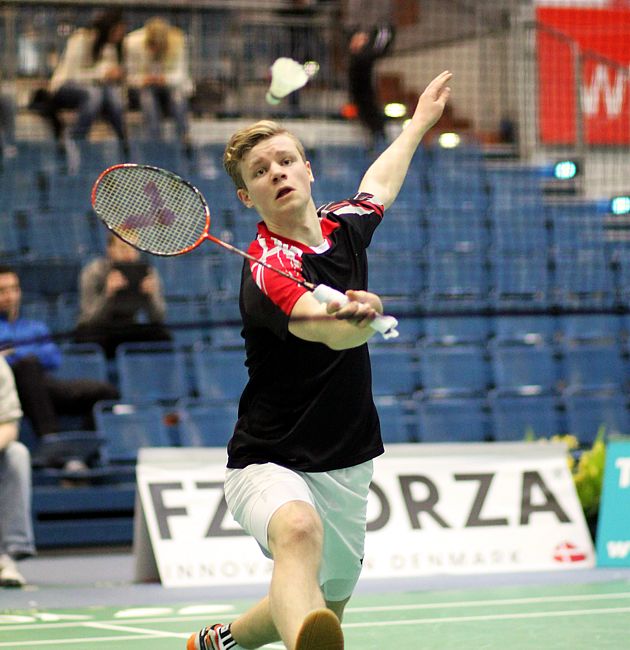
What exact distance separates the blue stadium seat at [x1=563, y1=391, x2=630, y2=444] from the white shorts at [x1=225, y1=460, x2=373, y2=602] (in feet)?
18.7

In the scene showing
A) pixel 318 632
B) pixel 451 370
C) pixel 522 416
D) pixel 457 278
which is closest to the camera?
pixel 318 632

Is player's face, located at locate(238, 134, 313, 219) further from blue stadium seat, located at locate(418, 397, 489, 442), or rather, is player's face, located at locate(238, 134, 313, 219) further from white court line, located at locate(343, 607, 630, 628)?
blue stadium seat, located at locate(418, 397, 489, 442)

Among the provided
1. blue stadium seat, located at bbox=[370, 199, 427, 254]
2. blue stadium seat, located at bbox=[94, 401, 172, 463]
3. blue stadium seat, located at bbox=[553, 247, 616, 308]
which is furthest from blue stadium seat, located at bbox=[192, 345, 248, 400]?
blue stadium seat, located at bbox=[553, 247, 616, 308]

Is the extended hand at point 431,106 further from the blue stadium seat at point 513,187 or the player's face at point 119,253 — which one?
the blue stadium seat at point 513,187

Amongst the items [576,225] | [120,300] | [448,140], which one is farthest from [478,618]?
[448,140]

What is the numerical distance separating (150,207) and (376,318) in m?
1.15

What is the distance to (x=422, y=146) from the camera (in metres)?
12.5

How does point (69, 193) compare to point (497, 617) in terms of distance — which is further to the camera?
point (69, 193)

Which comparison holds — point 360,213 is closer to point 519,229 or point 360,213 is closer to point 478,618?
point 478,618

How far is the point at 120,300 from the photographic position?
344 inches

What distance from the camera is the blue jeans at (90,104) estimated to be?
37.3 ft

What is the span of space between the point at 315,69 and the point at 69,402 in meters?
6.00

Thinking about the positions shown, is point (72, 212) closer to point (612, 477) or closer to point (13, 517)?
point (13, 517)

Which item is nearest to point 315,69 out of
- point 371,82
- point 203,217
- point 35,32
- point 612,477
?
point 371,82
